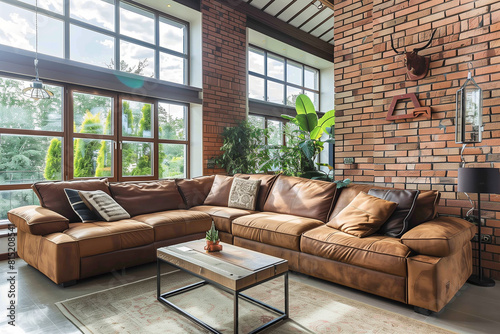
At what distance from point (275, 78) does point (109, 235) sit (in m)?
5.53

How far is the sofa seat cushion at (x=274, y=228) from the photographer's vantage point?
302 centimetres

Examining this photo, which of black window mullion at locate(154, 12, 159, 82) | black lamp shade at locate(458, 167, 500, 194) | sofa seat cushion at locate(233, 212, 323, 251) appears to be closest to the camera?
black lamp shade at locate(458, 167, 500, 194)

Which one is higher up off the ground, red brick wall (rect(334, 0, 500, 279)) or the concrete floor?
red brick wall (rect(334, 0, 500, 279))

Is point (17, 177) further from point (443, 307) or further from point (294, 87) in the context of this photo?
point (294, 87)

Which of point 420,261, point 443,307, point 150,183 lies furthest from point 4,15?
point 443,307

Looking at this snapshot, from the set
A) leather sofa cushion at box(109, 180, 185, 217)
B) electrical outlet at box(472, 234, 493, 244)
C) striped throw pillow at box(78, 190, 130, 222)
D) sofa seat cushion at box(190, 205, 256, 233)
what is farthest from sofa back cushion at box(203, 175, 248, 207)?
electrical outlet at box(472, 234, 493, 244)

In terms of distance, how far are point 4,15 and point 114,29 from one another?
1.37m

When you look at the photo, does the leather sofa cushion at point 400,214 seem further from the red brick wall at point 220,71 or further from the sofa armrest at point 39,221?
the red brick wall at point 220,71

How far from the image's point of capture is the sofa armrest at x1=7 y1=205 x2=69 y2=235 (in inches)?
110

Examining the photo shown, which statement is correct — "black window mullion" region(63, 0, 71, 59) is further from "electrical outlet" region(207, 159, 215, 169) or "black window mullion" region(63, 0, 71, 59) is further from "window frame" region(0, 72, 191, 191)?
"electrical outlet" region(207, 159, 215, 169)

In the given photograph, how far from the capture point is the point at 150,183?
420cm

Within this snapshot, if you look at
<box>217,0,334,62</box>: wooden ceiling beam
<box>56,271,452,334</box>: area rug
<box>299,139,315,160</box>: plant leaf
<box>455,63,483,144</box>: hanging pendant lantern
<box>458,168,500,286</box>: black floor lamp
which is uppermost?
<box>217,0,334,62</box>: wooden ceiling beam

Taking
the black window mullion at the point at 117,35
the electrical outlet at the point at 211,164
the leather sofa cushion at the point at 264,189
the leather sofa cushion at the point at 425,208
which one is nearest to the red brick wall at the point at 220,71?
the electrical outlet at the point at 211,164

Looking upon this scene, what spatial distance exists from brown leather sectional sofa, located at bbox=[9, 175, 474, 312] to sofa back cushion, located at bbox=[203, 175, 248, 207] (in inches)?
5.0
